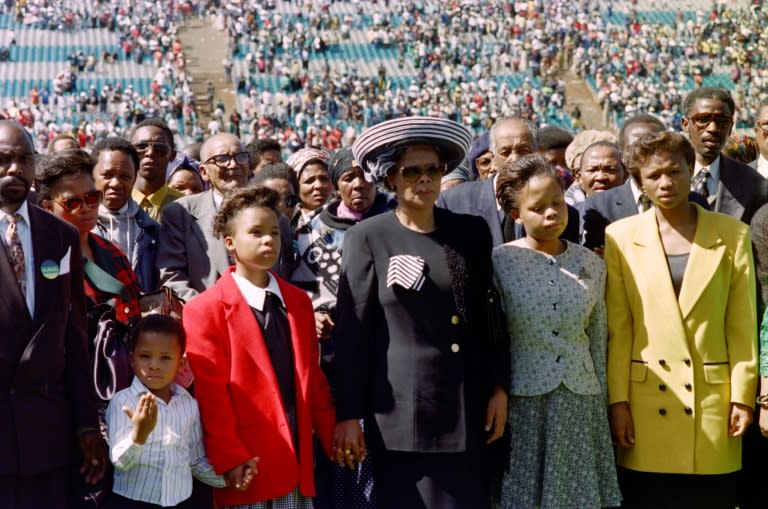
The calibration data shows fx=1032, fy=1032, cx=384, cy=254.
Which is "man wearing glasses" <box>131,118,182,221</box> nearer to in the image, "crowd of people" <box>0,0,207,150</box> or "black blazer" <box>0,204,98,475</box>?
"black blazer" <box>0,204,98,475</box>

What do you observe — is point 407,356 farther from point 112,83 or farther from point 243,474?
point 112,83

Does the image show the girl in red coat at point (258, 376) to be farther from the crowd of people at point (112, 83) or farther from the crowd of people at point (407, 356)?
the crowd of people at point (112, 83)

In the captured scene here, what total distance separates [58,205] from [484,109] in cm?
2927

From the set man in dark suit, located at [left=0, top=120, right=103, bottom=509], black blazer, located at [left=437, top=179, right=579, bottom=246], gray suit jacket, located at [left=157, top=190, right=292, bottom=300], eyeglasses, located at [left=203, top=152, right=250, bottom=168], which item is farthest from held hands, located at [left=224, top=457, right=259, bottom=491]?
eyeglasses, located at [left=203, top=152, right=250, bottom=168]

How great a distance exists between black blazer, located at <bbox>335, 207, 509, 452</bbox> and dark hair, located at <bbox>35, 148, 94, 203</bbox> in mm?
1186

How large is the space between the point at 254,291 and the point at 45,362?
799 millimetres

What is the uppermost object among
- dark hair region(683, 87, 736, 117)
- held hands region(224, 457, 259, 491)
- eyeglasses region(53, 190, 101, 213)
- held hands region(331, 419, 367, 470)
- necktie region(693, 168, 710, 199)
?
dark hair region(683, 87, 736, 117)

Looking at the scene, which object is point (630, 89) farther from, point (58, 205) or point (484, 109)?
point (58, 205)

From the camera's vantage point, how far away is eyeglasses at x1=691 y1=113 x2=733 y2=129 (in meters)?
5.39

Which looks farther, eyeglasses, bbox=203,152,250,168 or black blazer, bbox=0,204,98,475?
eyeglasses, bbox=203,152,250,168

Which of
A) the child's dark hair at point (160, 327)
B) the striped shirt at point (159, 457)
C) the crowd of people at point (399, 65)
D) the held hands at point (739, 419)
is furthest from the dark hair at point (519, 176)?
the crowd of people at point (399, 65)

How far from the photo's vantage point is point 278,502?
367 cm

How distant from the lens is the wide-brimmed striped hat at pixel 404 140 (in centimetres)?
371

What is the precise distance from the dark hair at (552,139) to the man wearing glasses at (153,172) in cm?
261
